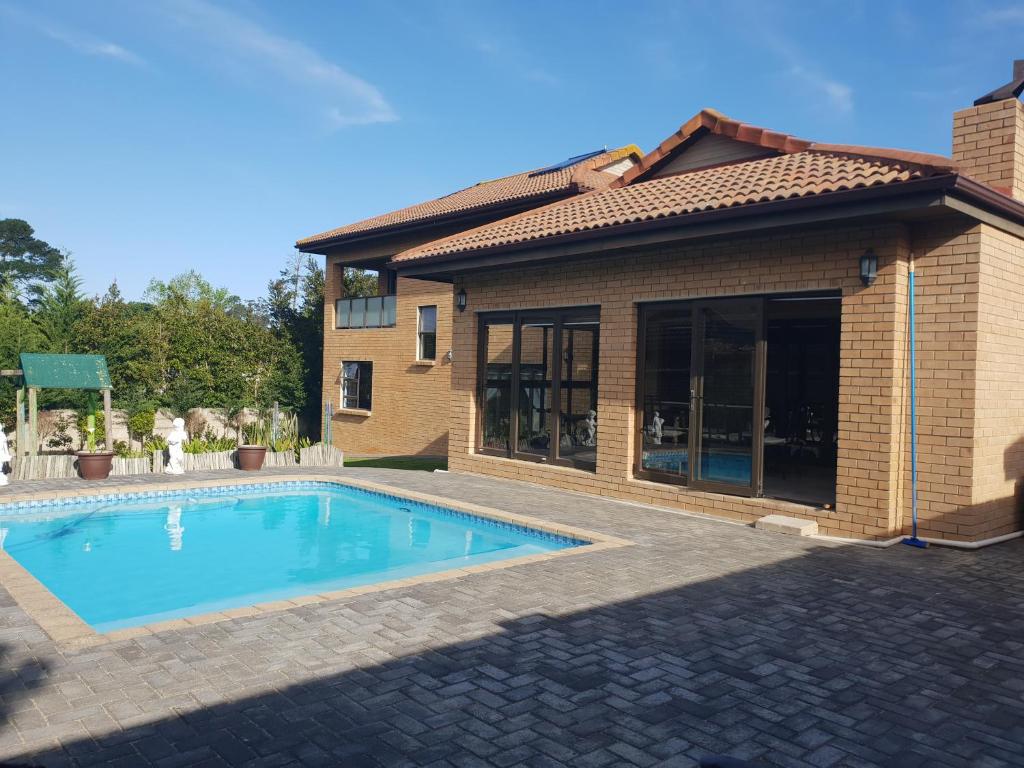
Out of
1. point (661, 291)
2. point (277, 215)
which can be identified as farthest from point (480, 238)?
point (277, 215)

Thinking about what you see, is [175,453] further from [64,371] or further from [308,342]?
[308,342]

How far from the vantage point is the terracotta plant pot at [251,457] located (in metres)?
14.7

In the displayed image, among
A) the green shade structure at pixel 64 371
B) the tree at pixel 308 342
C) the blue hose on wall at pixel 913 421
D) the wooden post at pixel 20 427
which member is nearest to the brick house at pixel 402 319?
the tree at pixel 308 342

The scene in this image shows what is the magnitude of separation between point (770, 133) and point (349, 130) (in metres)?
17.6

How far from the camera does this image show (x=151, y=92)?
64.1 ft

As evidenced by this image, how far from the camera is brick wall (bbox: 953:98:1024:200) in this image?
29.6ft

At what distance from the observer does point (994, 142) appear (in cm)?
919

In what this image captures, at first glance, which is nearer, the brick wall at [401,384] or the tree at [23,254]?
the brick wall at [401,384]

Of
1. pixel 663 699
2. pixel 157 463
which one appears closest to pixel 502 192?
pixel 157 463

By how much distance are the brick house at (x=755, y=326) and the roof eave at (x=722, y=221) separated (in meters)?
0.03

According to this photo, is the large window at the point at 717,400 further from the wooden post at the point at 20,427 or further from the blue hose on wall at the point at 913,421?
the wooden post at the point at 20,427

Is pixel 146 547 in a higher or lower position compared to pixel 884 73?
lower

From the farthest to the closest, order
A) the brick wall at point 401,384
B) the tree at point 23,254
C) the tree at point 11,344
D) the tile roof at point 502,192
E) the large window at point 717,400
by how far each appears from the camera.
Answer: the tree at point 23,254 → the brick wall at point 401,384 → the tree at point 11,344 → the tile roof at point 502,192 → the large window at point 717,400

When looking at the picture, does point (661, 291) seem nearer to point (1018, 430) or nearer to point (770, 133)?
point (770, 133)
